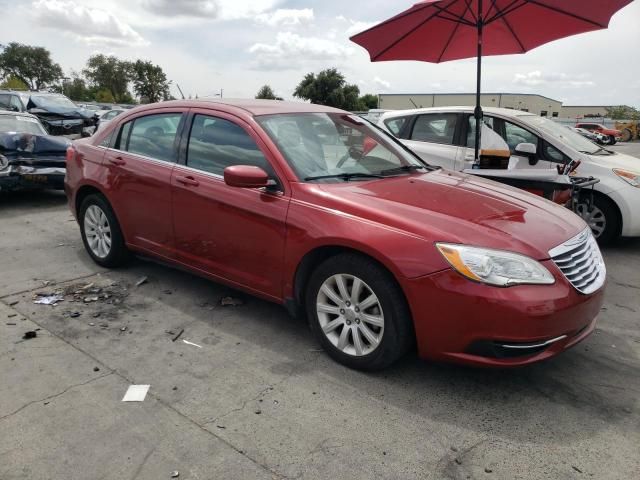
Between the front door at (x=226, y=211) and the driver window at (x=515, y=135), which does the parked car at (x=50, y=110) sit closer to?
the driver window at (x=515, y=135)

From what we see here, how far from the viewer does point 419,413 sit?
2.80 metres

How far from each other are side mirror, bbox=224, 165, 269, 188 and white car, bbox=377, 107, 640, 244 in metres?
4.02

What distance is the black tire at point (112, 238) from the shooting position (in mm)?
4711

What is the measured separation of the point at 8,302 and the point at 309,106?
2.90m

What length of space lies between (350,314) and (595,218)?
14.5 ft

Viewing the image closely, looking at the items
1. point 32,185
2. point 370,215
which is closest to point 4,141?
point 32,185

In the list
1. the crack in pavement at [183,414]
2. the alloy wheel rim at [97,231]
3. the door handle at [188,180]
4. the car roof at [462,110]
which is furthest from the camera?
the car roof at [462,110]

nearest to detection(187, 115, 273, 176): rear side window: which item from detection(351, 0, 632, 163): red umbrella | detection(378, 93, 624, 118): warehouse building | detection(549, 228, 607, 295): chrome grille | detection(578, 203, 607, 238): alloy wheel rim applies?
detection(549, 228, 607, 295): chrome grille

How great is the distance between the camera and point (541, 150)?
6398mm

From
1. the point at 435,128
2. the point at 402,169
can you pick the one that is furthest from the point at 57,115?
the point at 402,169

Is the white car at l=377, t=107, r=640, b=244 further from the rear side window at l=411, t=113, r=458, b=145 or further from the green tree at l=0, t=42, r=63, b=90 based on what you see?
the green tree at l=0, t=42, r=63, b=90

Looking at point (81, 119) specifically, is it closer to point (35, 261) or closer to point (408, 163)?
point (35, 261)

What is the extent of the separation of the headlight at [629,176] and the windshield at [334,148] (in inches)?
122

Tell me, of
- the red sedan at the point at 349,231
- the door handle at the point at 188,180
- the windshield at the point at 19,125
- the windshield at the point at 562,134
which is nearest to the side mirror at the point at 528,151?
the windshield at the point at 562,134
